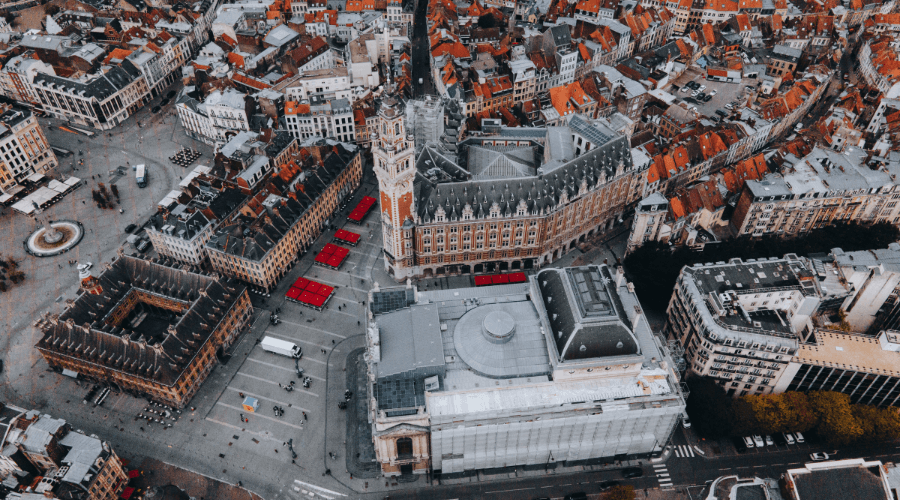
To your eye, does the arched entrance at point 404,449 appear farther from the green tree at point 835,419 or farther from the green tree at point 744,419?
the green tree at point 835,419

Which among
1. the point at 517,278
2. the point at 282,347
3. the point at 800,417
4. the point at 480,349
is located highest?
the point at 480,349

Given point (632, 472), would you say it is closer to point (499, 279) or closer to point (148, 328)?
point (499, 279)

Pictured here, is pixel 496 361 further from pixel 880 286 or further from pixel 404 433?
pixel 880 286

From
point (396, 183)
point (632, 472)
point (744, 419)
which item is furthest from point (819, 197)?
point (396, 183)

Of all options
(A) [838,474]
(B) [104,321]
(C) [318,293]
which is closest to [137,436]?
(B) [104,321]

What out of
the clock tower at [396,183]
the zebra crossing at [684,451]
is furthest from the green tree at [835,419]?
the clock tower at [396,183]

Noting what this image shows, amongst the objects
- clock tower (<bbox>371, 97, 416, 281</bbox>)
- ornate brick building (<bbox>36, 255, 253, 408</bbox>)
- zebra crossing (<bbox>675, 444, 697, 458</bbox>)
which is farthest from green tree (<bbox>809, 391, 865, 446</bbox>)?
ornate brick building (<bbox>36, 255, 253, 408</bbox>)
